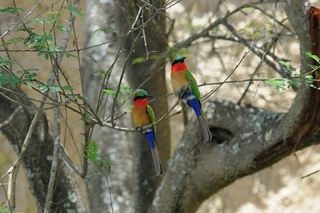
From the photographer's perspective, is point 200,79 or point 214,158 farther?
point 200,79

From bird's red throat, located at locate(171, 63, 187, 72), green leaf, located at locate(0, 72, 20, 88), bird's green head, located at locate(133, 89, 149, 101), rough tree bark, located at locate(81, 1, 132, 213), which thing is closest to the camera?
green leaf, located at locate(0, 72, 20, 88)

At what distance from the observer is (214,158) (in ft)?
10.2

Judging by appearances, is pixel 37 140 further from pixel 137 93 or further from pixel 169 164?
pixel 137 93

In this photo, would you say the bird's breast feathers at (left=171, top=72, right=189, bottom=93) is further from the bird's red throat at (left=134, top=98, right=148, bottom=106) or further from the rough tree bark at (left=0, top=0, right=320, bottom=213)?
the rough tree bark at (left=0, top=0, right=320, bottom=213)

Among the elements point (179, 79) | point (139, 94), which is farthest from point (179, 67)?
point (139, 94)

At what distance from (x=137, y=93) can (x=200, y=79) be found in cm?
323

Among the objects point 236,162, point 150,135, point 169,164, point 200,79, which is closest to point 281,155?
point 236,162

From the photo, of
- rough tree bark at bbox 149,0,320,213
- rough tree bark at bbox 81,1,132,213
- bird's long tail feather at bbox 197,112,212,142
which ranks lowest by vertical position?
bird's long tail feather at bbox 197,112,212,142

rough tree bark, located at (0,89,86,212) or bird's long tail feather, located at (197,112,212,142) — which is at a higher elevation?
rough tree bark, located at (0,89,86,212)

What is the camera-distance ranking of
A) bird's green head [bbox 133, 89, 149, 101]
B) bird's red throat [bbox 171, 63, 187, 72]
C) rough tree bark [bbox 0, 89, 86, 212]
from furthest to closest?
rough tree bark [bbox 0, 89, 86, 212], bird's green head [bbox 133, 89, 149, 101], bird's red throat [bbox 171, 63, 187, 72]

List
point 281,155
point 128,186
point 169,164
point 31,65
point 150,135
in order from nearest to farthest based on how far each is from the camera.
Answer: point 150,135 → point 281,155 → point 169,164 → point 128,186 → point 31,65

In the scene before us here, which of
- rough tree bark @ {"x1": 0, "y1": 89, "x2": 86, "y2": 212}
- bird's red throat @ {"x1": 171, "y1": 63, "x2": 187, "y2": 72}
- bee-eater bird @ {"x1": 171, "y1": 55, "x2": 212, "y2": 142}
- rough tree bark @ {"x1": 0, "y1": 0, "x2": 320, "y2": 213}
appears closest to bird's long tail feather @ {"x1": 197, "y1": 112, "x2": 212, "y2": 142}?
bee-eater bird @ {"x1": 171, "y1": 55, "x2": 212, "y2": 142}

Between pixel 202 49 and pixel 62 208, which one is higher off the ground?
pixel 202 49

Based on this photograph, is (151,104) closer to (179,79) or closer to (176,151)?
(176,151)
